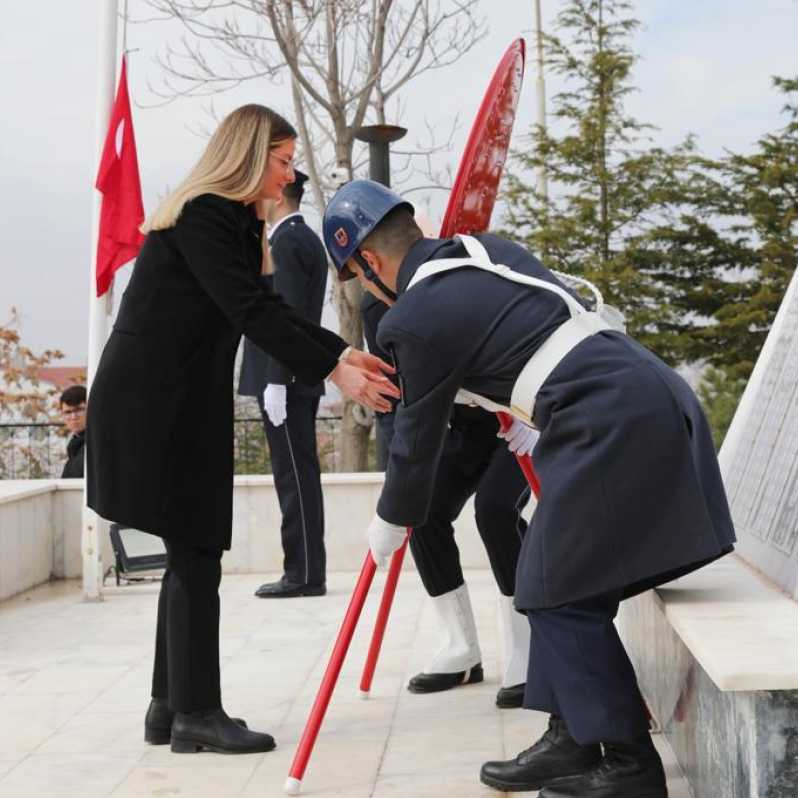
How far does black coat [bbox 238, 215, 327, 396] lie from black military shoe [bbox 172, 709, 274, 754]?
3.08 metres

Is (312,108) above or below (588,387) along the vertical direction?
above

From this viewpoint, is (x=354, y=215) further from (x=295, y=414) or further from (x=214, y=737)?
(x=295, y=414)

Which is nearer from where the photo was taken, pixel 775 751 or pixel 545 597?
pixel 775 751

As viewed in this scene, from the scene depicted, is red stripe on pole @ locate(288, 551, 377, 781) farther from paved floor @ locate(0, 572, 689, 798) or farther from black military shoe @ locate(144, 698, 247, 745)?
black military shoe @ locate(144, 698, 247, 745)

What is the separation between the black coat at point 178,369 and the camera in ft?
12.4

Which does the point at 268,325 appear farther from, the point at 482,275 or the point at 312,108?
the point at 312,108

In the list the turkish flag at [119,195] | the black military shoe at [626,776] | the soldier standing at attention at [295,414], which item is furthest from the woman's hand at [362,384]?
the turkish flag at [119,195]

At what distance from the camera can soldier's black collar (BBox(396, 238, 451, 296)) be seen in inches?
126

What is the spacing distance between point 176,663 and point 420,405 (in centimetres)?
131

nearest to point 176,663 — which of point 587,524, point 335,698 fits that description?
point 335,698

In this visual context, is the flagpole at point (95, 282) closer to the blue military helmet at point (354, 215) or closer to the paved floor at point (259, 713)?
the paved floor at point (259, 713)

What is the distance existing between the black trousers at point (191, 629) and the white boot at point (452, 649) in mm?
1006

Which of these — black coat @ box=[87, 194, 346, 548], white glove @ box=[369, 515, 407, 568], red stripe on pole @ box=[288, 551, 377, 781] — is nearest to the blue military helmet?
black coat @ box=[87, 194, 346, 548]

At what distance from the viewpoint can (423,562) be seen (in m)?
4.68
